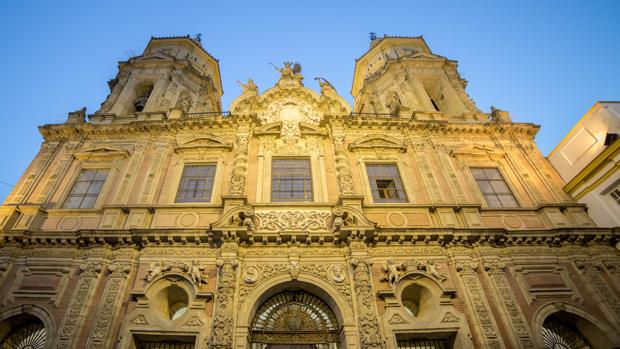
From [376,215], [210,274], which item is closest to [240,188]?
[210,274]

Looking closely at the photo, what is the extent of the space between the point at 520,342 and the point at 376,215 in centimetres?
506

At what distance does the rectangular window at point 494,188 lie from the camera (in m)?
12.3

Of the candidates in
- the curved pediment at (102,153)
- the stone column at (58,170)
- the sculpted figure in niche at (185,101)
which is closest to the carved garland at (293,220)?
the curved pediment at (102,153)

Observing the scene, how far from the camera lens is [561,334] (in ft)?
31.1

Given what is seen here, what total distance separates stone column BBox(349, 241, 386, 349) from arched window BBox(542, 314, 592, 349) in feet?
16.1

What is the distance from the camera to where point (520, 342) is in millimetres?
8391

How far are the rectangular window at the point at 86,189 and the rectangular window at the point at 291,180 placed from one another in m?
6.57

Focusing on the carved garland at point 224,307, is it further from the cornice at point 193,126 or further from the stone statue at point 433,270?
the cornice at point 193,126

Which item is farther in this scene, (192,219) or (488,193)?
(488,193)

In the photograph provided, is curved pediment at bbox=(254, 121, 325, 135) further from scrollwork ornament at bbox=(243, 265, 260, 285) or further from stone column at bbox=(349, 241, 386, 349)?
scrollwork ornament at bbox=(243, 265, 260, 285)

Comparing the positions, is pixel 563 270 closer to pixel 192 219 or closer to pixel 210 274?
pixel 210 274

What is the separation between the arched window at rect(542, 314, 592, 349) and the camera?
9.20m

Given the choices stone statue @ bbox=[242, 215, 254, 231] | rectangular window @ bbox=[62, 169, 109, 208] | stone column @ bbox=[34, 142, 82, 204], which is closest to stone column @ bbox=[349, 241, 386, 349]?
stone statue @ bbox=[242, 215, 254, 231]

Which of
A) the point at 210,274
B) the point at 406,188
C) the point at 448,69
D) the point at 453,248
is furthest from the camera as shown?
the point at 448,69
